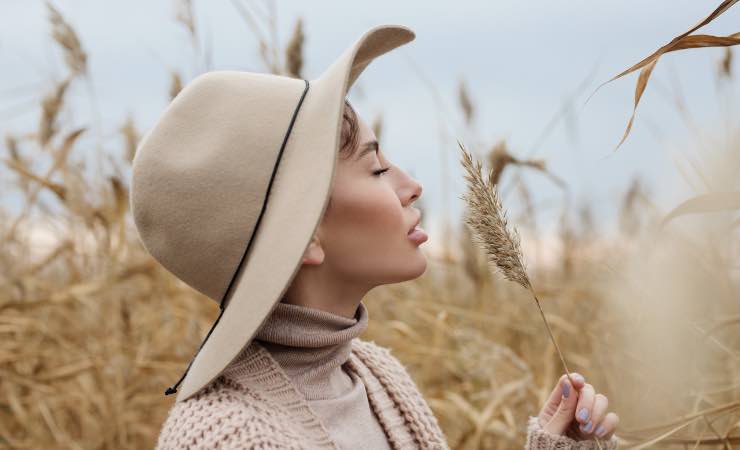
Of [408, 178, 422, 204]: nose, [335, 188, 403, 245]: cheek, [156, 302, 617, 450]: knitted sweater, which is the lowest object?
[156, 302, 617, 450]: knitted sweater

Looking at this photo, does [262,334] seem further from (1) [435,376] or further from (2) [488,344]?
(1) [435,376]

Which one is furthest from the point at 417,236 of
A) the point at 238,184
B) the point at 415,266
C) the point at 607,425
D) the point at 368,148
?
the point at 607,425

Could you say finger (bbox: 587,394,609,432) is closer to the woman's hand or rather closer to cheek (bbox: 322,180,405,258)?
the woman's hand

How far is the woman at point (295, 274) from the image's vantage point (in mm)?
1241

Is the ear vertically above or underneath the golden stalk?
underneath

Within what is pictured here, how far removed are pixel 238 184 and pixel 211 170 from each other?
45mm

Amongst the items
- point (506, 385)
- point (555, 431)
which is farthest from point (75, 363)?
point (555, 431)

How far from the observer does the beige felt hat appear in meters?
1.21

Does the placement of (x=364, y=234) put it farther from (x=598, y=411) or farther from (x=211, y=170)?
(x=598, y=411)

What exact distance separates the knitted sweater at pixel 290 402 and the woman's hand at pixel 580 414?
2cm

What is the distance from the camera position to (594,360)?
243 cm

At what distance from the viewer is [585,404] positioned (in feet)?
4.23

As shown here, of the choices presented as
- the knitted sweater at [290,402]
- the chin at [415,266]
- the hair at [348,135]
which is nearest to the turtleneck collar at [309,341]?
the knitted sweater at [290,402]

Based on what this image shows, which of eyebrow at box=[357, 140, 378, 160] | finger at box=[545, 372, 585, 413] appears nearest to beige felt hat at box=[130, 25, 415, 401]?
eyebrow at box=[357, 140, 378, 160]
